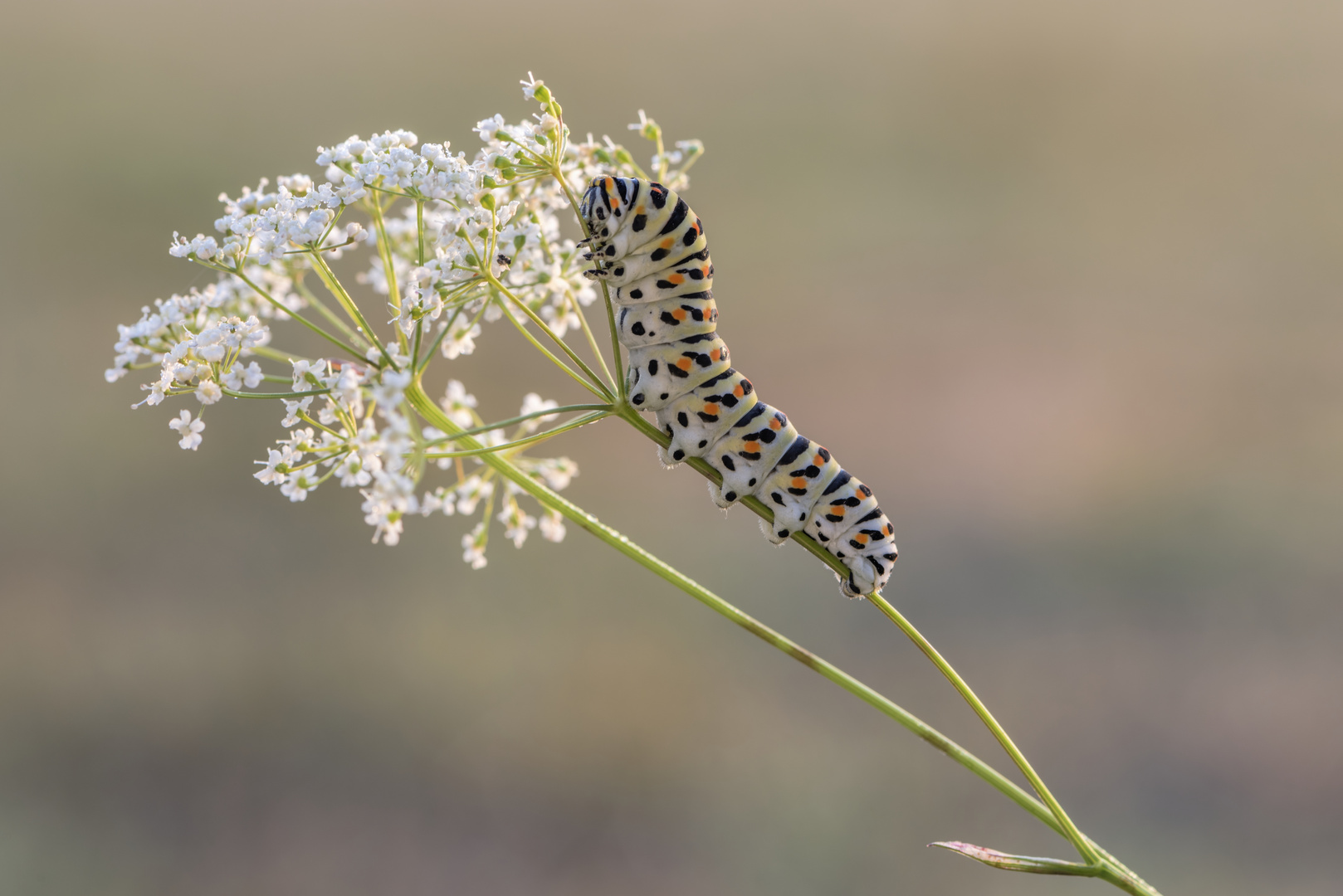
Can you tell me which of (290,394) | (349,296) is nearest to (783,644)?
(290,394)

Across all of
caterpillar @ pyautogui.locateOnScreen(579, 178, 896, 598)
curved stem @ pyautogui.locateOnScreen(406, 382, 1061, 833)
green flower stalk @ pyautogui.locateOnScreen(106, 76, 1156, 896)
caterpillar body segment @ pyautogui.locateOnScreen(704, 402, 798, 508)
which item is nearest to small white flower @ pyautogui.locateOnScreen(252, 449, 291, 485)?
green flower stalk @ pyautogui.locateOnScreen(106, 76, 1156, 896)

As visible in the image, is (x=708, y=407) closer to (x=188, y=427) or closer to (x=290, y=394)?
(x=290, y=394)

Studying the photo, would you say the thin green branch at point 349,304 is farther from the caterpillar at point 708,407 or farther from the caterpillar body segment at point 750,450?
the caterpillar body segment at point 750,450

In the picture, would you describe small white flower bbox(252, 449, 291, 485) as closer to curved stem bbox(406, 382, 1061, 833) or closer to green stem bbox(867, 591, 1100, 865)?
curved stem bbox(406, 382, 1061, 833)

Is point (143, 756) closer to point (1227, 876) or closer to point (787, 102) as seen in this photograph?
point (1227, 876)

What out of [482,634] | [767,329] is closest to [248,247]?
[482,634]

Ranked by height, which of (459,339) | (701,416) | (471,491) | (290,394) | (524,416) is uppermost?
(701,416)

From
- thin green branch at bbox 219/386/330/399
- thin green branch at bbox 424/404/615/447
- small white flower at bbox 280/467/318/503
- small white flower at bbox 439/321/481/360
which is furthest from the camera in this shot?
small white flower at bbox 439/321/481/360

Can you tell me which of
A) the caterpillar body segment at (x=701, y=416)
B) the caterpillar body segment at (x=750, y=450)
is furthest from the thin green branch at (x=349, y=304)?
the caterpillar body segment at (x=750, y=450)
